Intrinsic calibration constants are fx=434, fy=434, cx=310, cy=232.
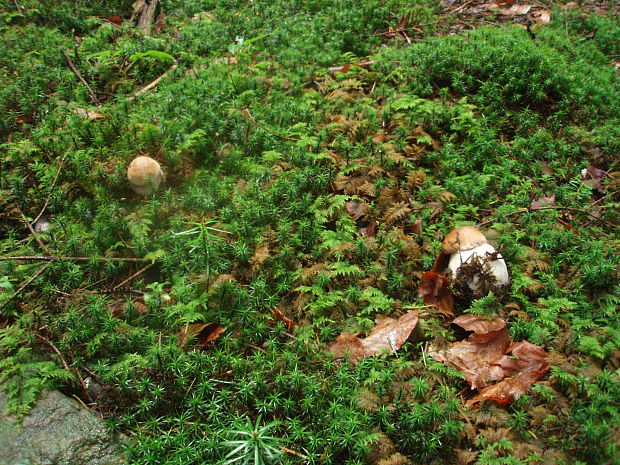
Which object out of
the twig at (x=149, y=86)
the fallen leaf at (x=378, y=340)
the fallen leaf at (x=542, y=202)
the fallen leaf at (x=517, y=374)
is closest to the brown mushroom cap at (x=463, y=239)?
the fallen leaf at (x=378, y=340)

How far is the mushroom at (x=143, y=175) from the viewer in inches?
179

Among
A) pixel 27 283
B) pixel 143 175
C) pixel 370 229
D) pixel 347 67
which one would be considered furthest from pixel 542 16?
pixel 27 283

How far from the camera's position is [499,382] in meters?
3.37

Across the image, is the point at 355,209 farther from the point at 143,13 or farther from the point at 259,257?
the point at 143,13

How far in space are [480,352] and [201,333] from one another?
2312 millimetres

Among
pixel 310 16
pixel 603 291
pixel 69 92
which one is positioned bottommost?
pixel 603 291

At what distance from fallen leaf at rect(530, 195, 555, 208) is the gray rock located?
4462 mm

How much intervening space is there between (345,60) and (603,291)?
4684mm

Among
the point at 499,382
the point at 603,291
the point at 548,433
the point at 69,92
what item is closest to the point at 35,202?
the point at 69,92

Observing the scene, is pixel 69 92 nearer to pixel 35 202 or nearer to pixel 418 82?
pixel 35 202

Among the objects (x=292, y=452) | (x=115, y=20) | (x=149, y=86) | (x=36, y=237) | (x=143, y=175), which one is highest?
(x=115, y=20)

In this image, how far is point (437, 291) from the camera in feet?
13.0

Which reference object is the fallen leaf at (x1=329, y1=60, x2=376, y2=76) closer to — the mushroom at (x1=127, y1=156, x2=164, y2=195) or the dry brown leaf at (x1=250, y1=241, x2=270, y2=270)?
the mushroom at (x1=127, y1=156, x2=164, y2=195)

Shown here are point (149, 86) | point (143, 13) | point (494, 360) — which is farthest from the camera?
point (143, 13)
